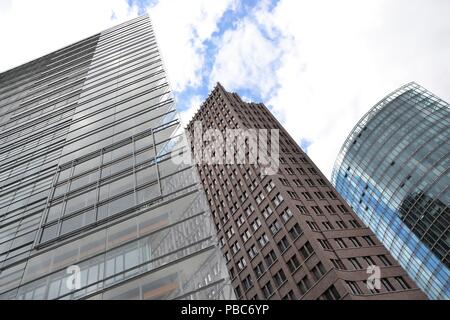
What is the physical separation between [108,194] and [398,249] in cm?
7398

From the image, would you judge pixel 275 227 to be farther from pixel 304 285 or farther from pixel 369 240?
pixel 369 240

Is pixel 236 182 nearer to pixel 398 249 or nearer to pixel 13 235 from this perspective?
pixel 398 249

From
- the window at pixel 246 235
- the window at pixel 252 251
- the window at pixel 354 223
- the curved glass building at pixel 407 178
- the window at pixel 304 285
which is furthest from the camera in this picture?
the curved glass building at pixel 407 178

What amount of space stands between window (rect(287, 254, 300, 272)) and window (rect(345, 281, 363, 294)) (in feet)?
20.7

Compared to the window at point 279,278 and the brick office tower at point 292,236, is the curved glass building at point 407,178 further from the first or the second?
the window at point 279,278

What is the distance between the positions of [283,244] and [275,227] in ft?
9.91

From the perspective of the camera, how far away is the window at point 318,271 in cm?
3814

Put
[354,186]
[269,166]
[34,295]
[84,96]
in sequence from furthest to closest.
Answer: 1. [354,186]
2. [269,166]
3. [84,96]
4. [34,295]

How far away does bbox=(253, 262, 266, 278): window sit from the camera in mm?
46094

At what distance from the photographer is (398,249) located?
76.2 m

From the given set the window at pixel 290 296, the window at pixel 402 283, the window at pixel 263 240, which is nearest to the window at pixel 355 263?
the window at pixel 402 283

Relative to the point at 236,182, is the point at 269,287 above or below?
below

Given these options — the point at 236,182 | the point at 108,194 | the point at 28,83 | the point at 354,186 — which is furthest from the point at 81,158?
the point at 354,186

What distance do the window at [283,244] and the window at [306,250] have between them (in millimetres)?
2460
